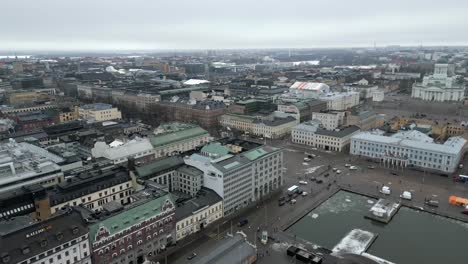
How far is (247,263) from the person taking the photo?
53.6m

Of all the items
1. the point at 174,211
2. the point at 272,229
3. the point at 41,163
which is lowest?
the point at 272,229

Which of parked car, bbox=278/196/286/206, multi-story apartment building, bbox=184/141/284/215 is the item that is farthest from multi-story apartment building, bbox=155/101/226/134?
parked car, bbox=278/196/286/206

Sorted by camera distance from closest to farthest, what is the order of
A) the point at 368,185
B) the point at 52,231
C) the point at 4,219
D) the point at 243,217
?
the point at 52,231
the point at 4,219
the point at 243,217
the point at 368,185

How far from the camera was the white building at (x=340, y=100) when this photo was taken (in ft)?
579

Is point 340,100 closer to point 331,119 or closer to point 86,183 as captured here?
point 331,119

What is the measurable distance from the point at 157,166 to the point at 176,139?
3195 cm

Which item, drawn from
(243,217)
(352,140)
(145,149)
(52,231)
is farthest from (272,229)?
(352,140)

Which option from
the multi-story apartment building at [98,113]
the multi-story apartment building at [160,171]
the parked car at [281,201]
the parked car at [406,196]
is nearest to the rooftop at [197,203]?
the multi-story apartment building at [160,171]

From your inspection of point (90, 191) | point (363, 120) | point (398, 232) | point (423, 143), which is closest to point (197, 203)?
point (90, 191)

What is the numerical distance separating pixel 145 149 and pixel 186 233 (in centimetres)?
3623

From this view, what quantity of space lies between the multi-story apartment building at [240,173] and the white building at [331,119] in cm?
6053

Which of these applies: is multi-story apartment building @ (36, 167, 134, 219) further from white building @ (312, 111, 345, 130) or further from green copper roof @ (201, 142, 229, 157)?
white building @ (312, 111, 345, 130)

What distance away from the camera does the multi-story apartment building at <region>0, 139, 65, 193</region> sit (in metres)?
66.6

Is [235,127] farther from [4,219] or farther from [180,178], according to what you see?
[4,219]
